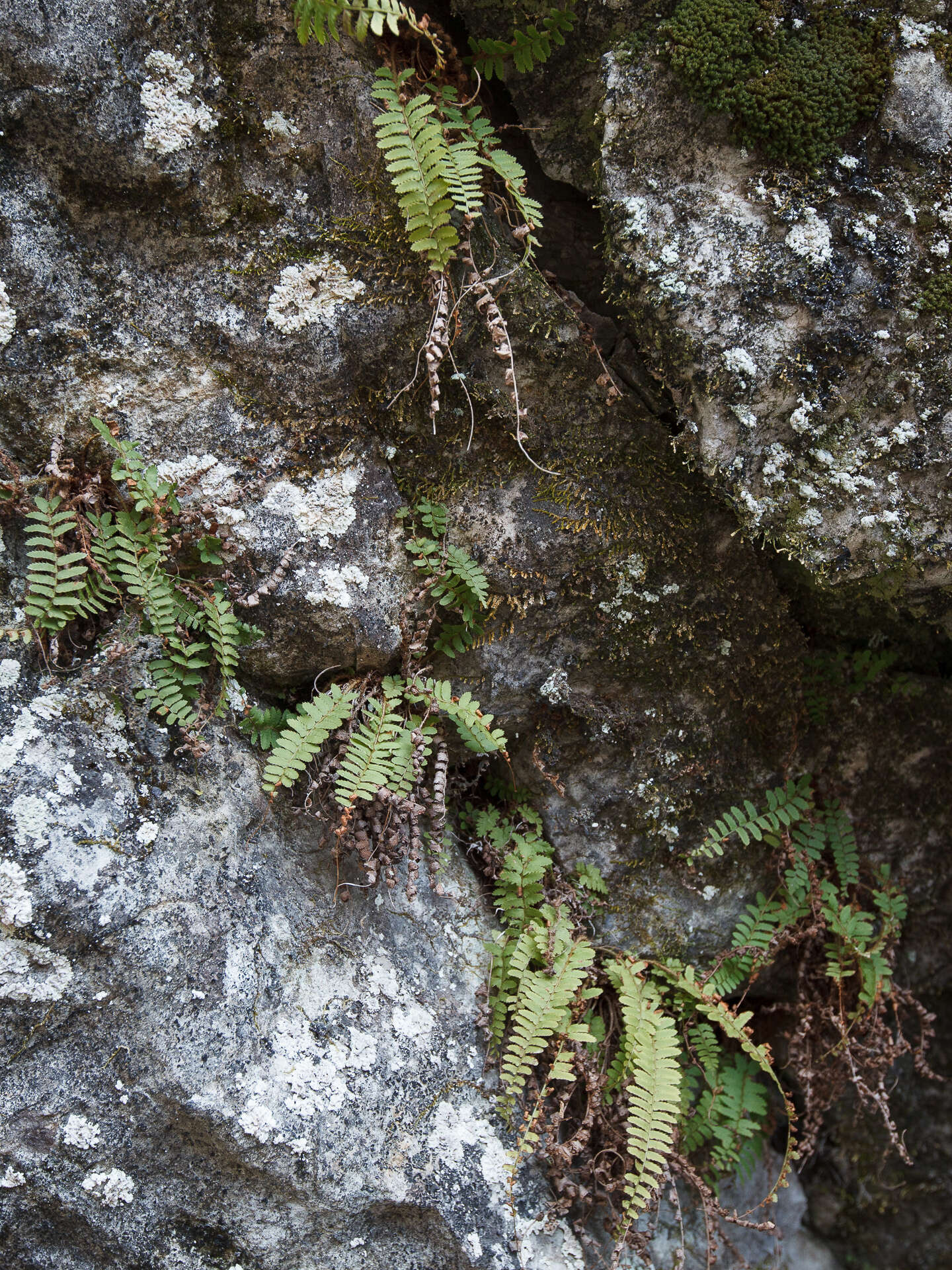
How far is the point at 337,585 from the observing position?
2.97 metres

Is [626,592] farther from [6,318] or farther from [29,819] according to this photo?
[6,318]

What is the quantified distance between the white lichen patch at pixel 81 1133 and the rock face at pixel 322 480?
0.01 metres

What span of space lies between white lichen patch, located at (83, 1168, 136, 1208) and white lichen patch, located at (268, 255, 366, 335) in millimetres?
2892

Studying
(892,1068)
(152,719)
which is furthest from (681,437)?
(892,1068)

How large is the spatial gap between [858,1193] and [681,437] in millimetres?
4209

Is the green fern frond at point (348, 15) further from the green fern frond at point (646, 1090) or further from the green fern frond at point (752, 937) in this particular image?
the green fern frond at point (752, 937)

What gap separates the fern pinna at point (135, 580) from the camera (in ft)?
8.85

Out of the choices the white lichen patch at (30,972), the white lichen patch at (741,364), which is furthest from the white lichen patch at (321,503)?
the white lichen patch at (30,972)

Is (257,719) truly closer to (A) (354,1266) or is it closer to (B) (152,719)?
(B) (152,719)

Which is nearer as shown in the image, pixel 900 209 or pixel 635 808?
pixel 900 209

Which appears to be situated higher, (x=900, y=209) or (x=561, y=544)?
(x=900, y=209)

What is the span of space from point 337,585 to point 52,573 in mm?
Result: 947

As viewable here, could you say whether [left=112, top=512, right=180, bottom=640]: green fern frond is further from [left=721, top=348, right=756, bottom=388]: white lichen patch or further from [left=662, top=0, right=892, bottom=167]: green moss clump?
[left=662, top=0, right=892, bottom=167]: green moss clump

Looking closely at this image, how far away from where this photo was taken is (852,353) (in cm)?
270
